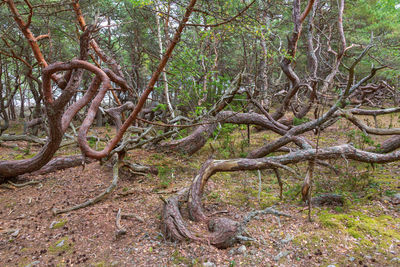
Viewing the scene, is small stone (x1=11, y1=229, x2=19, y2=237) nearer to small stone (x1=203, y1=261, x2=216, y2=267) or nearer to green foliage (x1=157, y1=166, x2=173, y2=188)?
green foliage (x1=157, y1=166, x2=173, y2=188)

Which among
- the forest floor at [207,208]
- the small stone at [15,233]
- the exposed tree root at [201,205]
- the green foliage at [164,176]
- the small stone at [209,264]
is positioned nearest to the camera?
the small stone at [209,264]

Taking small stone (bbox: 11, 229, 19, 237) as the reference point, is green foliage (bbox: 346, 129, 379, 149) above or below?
above

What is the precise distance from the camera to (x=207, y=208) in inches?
156

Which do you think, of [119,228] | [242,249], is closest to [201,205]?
[242,249]

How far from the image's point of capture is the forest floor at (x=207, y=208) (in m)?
2.79

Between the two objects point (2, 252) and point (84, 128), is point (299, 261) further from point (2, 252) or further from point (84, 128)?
point (2, 252)

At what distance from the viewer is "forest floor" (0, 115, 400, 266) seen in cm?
279

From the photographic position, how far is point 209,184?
5.04m

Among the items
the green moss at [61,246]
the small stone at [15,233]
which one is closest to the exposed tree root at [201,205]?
the green moss at [61,246]

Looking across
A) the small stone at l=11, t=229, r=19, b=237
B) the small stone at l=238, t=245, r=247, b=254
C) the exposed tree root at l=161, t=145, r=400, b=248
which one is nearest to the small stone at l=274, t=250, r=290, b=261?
the small stone at l=238, t=245, r=247, b=254

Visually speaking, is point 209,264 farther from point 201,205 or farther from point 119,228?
point 119,228

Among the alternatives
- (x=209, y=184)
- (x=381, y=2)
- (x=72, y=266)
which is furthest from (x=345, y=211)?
(x=381, y=2)

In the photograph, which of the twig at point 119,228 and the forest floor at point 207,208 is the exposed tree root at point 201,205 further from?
the twig at point 119,228

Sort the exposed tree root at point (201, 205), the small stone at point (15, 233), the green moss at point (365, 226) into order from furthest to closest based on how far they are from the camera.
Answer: the small stone at point (15, 233) → the exposed tree root at point (201, 205) → the green moss at point (365, 226)
